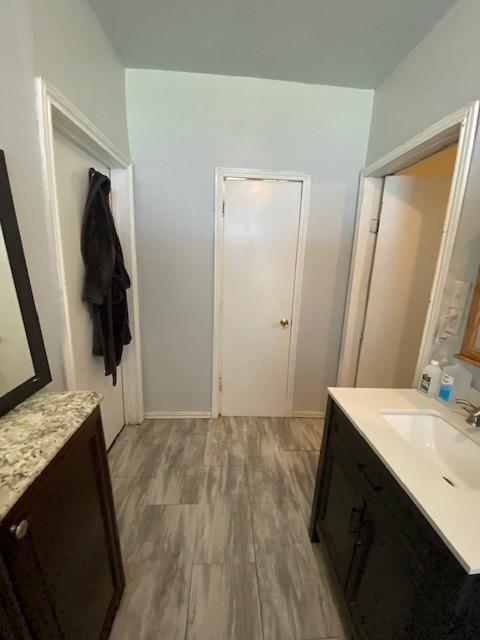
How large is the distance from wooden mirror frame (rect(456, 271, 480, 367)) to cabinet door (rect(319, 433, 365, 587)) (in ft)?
2.08

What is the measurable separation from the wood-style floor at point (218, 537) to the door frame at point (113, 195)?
0.45 metres

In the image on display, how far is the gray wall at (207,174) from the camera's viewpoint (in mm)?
1856

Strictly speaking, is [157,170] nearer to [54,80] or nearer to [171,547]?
[54,80]

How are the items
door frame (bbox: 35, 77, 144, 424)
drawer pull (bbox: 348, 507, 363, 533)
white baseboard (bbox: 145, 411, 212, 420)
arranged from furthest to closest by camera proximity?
white baseboard (bbox: 145, 411, 212, 420) → door frame (bbox: 35, 77, 144, 424) → drawer pull (bbox: 348, 507, 363, 533)

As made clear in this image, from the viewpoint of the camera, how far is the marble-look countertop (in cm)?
60

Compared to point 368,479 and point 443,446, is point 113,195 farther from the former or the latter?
point 443,446

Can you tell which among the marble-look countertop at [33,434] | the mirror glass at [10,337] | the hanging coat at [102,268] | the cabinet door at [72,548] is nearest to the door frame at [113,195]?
the hanging coat at [102,268]

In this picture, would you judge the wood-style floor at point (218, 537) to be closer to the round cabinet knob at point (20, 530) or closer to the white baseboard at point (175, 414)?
the white baseboard at point (175, 414)

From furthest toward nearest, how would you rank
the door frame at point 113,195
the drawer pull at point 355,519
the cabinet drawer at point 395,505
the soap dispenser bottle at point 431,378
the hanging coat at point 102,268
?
the hanging coat at point 102,268, the soap dispenser bottle at point 431,378, the door frame at point 113,195, the drawer pull at point 355,519, the cabinet drawer at point 395,505

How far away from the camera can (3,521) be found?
21.1 inches

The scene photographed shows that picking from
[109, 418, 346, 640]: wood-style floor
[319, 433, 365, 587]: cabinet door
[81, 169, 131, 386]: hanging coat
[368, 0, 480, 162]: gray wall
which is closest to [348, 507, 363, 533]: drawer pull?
[319, 433, 365, 587]: cabinet door

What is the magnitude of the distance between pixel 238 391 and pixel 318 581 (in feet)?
4.43

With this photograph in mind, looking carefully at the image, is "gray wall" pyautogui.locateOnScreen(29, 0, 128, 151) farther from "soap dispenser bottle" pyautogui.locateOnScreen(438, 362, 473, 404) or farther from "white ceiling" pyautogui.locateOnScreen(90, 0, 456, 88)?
"soap dispenser bottle" pyautogui.locateOnScreen(438, 362, 473, 404)

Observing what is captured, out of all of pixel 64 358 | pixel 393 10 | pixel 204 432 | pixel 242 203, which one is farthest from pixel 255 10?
pixel 204 432
